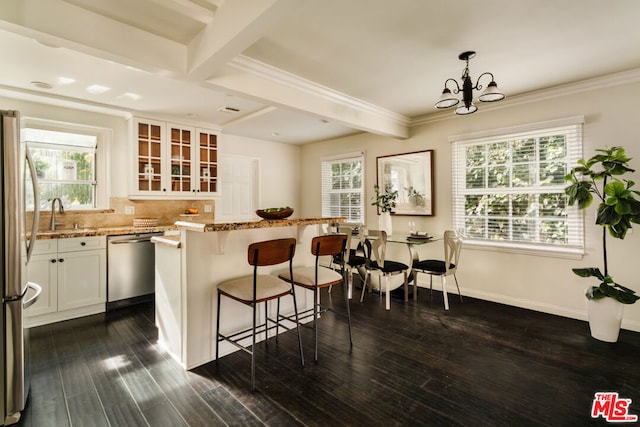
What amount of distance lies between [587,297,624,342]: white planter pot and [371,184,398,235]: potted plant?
2275mm

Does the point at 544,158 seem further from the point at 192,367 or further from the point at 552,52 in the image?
the point at 192,367

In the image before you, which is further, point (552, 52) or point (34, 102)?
point (34, 102)

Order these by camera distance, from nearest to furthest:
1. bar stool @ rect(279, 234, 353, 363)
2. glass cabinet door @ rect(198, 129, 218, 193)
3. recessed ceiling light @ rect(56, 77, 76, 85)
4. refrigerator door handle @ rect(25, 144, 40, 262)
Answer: refrigerator door handle @ rect(25, 144, 40, 262)
bar stool @ rect(279, 234, 353, 363)
recessed ceiling light @ rect(56, 77, 76, 85)
glass cabinet door @ rect(198, 129, 218, 193)

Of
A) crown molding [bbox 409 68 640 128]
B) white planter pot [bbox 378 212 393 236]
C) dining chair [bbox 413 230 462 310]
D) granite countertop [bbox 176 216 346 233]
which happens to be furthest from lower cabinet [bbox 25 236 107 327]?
crown molding [bbox 409 68 640 128]

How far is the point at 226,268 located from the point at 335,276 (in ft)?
3.14

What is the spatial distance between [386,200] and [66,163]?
4.39m

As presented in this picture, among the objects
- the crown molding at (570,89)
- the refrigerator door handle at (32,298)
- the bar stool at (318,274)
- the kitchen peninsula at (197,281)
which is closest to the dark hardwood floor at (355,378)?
the kitchen peninsula at (197,281)

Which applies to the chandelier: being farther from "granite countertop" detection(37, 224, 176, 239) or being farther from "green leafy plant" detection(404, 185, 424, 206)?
"granite countertop" detection(37, 224, 176, 239)

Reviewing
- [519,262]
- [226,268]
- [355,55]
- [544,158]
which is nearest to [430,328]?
[519,262]

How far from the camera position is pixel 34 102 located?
3.64 meters

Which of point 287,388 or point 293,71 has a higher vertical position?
point 293,71

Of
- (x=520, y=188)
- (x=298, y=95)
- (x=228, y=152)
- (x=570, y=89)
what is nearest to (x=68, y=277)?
(x=228, y=152)

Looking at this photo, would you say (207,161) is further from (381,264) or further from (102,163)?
(381,264)
